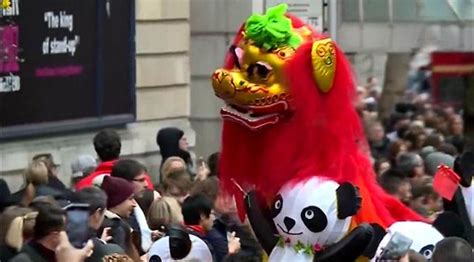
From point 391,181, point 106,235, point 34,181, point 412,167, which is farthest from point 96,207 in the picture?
point 412,167

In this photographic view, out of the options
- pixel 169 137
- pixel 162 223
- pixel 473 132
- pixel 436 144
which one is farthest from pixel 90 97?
pixel 162 223

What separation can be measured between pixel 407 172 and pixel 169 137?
3400 millimetres

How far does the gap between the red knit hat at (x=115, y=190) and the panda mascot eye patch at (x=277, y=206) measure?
69.3 inches

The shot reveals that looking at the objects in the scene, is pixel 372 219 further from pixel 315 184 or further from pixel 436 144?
pixel 436 144

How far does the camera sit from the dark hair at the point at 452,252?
734 centimetres

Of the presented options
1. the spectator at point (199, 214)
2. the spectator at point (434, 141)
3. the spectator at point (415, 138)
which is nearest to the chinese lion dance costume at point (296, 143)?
the spectator at point (199, 214)

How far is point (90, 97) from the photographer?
17.4 m

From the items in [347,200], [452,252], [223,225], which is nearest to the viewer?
[452,252]

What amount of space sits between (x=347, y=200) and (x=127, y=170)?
2978 millimetres

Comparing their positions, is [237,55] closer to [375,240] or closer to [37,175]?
[375,240]

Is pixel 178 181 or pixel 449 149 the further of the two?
pixel 449 149

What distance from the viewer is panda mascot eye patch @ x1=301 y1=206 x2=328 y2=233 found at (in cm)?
854

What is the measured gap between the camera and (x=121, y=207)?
33.8ft

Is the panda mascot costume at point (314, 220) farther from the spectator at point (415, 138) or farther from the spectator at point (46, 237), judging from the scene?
the spectator at point (415, 138)
